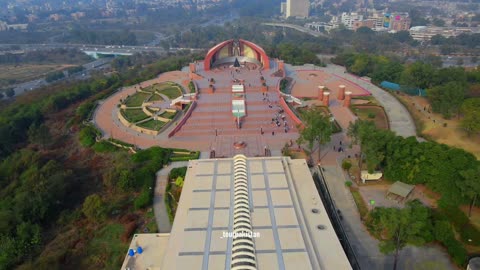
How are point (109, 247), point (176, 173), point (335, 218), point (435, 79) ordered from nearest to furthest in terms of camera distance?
point (109, 247) < point (335, 218) < point (176, 173) < point (435, 79)

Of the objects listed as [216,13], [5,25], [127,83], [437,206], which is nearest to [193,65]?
[127,83]

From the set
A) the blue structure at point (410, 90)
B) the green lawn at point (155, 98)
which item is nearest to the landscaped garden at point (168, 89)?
the green lawn at point (155, 98)

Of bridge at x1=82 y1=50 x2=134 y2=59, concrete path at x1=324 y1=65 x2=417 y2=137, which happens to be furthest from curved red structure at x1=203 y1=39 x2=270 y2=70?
bridge at x1=82 y1=50 x2=134 y2=59

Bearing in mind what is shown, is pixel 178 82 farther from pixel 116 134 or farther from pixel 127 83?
pixel 116 134

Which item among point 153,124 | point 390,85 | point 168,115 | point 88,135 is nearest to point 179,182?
point 153,124

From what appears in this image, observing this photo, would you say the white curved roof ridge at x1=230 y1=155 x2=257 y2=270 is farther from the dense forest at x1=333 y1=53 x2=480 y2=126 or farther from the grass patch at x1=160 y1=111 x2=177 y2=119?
the dense forest at x1=333 y1=53 x2=480 y2=126

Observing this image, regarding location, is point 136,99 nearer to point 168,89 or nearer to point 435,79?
point 168,89
